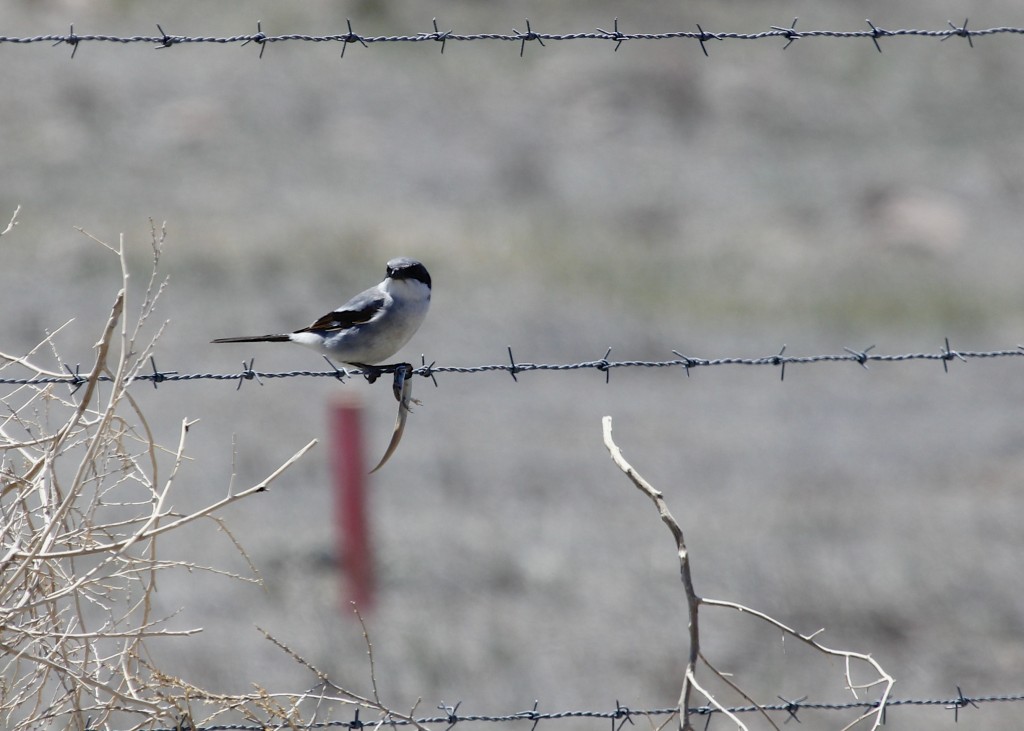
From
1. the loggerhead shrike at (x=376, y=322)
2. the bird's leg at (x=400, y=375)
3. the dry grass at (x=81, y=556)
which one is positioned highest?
the loggerhead shrike at (x=376, y=322)

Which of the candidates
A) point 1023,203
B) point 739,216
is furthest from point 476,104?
point 1023,203

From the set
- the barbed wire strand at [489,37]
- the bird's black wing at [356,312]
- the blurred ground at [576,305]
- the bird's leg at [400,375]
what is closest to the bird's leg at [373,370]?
the bird's leg at [400,375]

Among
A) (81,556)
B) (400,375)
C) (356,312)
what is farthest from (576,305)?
(81,556)

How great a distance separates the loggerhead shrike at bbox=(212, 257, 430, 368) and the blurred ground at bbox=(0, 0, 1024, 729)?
365 cm

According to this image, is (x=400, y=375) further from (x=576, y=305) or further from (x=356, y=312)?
(x=576, y=305)

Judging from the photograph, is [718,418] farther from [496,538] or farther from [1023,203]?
[1023,203]

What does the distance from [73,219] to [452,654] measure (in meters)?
12.2

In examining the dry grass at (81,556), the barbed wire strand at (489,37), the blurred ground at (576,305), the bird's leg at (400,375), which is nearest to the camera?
the dry grass at (81,556)

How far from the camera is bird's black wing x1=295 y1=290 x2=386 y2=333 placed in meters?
4.58

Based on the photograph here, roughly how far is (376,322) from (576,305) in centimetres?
1221

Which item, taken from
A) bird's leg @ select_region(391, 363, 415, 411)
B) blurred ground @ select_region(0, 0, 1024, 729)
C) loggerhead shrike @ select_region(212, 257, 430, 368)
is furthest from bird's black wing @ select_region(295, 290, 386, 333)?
blurred ground @ select_region(0, 0, 1024, 729)

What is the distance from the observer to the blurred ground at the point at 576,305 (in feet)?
28.5

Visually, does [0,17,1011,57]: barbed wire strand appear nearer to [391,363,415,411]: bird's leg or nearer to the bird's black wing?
the bird's black wing

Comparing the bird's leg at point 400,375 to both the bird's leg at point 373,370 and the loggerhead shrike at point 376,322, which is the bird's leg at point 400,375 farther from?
the loggerhead shrike at point 376,322
